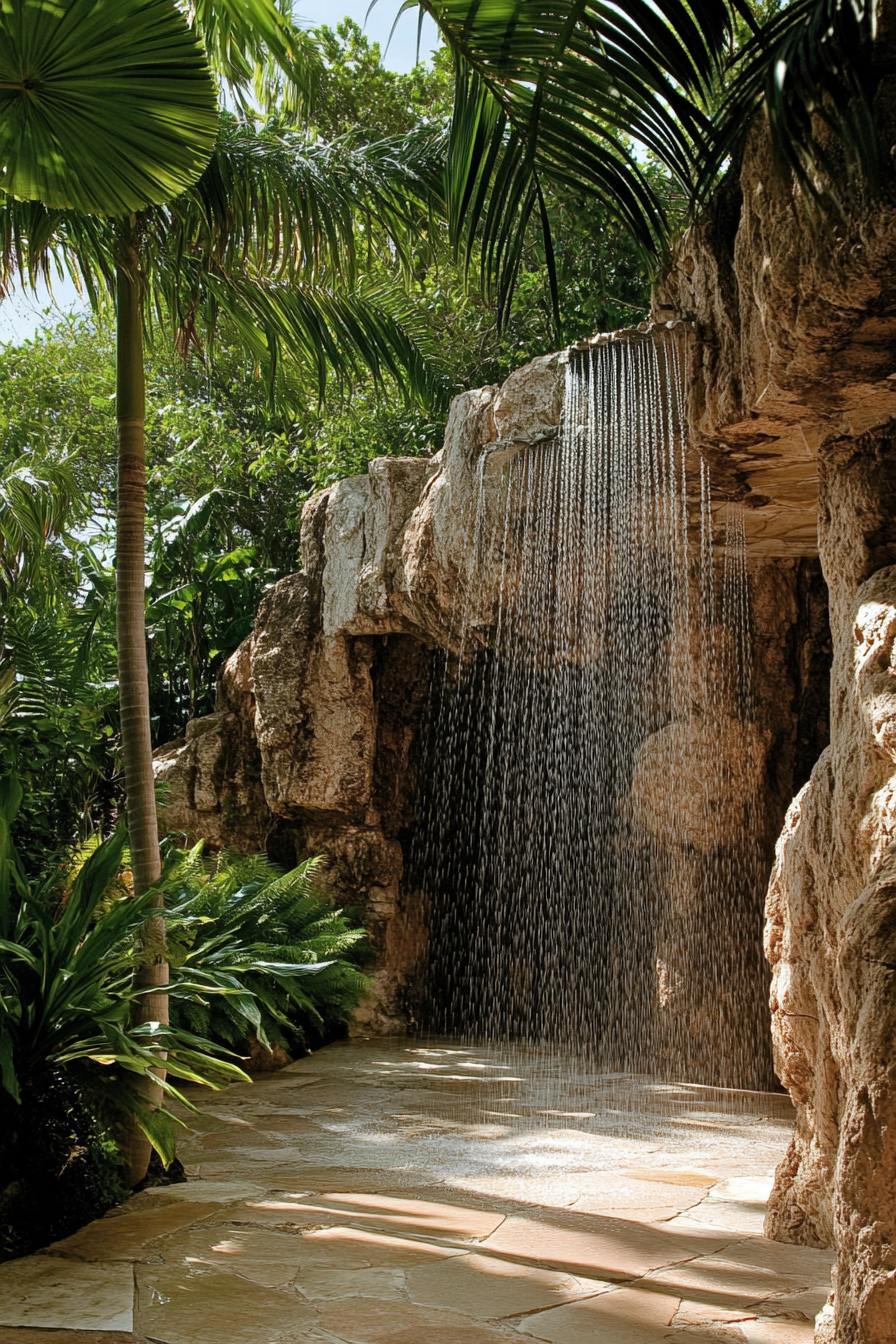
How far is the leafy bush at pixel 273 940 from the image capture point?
24.3 ft

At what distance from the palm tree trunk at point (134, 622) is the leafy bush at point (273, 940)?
2187 mm

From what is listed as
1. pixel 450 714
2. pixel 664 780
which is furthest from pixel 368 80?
pixel 664 780

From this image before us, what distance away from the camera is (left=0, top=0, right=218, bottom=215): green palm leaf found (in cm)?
332

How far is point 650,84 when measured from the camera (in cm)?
276

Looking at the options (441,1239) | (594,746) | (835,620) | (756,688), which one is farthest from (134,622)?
(594,746)

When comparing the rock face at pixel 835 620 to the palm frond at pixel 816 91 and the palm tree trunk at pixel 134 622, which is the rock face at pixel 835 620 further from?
the palm tree trunk at pixel 134 622

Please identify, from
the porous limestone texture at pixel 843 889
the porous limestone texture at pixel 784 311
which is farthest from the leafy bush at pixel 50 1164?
the porous limestone texture at pixel 784 311

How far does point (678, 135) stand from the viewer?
2779 mm

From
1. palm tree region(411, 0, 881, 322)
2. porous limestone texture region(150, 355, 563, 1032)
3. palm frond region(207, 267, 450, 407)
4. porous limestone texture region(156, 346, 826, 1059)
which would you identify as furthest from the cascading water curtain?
palm tree region(411, 0, 881, 322)

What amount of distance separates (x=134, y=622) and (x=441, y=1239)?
290cm

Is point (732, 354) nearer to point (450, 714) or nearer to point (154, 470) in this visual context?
point (450, 714)

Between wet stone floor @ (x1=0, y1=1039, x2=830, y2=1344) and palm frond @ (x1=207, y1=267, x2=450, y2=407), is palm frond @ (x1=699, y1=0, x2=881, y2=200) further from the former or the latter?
palm frond @ (x1=207, y1=267, x2=450, y2=407)

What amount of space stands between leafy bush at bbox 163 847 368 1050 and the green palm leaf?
437 cm

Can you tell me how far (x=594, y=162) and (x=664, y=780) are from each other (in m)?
5.46
